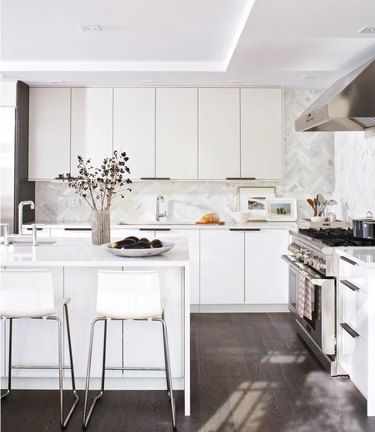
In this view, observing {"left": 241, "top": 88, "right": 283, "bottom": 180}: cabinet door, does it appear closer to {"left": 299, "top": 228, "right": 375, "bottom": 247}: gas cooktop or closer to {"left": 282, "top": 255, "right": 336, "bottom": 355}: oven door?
{"left": 299, "top": 228, "right": 375, "bottom": 247}: gas cooktop

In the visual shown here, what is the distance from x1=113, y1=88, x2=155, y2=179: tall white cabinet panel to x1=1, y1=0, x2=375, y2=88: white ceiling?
18 centimetres

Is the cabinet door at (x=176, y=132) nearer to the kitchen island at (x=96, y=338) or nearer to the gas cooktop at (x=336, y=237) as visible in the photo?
the gas cooktop at (x=336, y=237)

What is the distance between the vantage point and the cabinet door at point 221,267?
16.6 feet

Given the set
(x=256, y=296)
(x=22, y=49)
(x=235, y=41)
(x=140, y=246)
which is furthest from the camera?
(x=256, y=296)

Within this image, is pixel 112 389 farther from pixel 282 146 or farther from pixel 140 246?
pixel 282 146

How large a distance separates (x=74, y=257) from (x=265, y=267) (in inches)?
104

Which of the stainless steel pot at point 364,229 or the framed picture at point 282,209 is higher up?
the framed picture at point 282,209

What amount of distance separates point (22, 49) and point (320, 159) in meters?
3.30

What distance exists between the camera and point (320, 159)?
562 cm

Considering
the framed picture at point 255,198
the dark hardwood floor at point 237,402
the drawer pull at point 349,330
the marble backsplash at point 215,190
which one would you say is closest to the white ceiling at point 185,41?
the marble backsplash at point 215,190

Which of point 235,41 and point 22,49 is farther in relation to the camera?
point 22,49

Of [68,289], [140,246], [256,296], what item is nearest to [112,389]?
[68,289]

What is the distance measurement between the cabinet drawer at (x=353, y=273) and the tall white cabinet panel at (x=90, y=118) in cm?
302

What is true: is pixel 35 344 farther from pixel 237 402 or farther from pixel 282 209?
pixel 282 209
